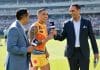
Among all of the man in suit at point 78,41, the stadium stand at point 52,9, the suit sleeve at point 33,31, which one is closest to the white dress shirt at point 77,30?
the man in suit at point 78,41

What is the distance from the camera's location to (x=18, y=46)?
567cm

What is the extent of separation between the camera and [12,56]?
18.6 ft

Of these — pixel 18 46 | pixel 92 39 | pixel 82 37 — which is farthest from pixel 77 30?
pixel 18 46

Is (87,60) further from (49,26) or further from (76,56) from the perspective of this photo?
(49,26)

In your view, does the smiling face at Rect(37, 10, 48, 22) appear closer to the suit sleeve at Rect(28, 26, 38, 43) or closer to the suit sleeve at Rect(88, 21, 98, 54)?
the suit sleeve at Rect(28, 26, 38, 43)

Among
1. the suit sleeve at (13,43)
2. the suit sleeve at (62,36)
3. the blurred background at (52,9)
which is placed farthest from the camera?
the blurred background at (52,9)

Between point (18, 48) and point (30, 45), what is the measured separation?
Answer: 0.34 m

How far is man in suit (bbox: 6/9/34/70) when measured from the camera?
18.3 feet

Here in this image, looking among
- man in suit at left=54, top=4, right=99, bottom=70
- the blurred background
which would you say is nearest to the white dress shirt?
man in suit at left=54, top=4, right=99, bottom=70

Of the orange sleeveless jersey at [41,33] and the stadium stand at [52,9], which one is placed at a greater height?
the stadium stand at [52,9]

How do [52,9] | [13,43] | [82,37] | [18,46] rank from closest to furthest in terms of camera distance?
1. [13,43]
2. [18,46]
3. [82,37]
4. [52,9]

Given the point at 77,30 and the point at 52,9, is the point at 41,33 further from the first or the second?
the point at 52,9

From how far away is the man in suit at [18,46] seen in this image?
5.57m

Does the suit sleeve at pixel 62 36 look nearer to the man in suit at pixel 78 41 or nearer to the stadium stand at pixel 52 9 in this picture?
the man in suit at pixel 78 41
